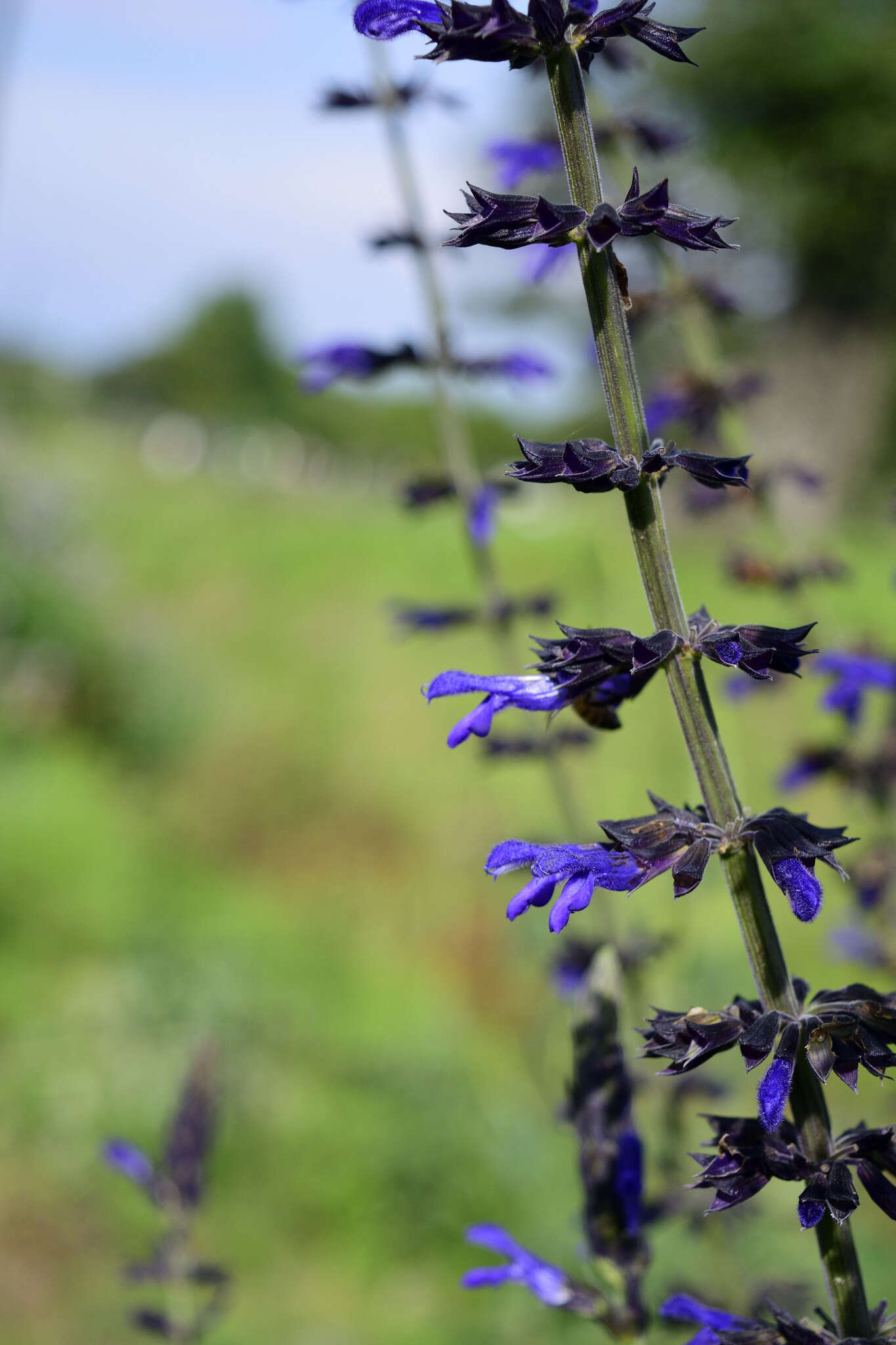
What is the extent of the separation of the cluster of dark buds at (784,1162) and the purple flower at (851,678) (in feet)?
3.15

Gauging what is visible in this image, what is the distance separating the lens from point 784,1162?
659 mm

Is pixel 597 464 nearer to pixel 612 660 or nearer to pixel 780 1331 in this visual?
pixel 612 660

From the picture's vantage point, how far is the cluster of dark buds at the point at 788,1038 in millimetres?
619

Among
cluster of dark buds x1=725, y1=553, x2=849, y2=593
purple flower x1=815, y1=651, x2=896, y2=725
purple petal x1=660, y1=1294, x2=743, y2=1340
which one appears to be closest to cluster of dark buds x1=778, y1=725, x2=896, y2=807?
purple flower x1=815, y1=651, x2=896, y2=725

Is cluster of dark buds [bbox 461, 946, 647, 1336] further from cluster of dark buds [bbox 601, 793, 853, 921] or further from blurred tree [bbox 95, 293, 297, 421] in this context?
blurred tree [bbox 95, 293, 297, 421]

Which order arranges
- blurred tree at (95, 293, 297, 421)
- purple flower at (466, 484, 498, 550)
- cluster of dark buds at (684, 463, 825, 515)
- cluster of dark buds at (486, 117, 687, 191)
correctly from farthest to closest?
→ blurred tree at (95, 293, 297, 421) → cluster of dark buds at (684, 463, 825, 515) → purple flower at (466, 484, 498, 550) → cluster of dark buds at (486, 117, 687, 191)

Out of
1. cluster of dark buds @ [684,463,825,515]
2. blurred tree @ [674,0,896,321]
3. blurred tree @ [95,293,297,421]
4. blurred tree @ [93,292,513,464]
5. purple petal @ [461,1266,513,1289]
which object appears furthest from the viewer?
blurred tree @ [95,293,297,421]

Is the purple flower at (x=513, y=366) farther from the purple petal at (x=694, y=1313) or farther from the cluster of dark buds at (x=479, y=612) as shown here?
the purple petal at (x=694, y=1313)

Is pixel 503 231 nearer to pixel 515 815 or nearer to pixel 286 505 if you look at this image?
pixel 515 815

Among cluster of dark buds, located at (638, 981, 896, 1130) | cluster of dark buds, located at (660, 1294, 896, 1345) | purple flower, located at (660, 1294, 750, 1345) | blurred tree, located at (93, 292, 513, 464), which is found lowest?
cluster of dark buds, located at (660, 1294, 896, 1345)

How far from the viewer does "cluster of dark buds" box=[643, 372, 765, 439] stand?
2.03m

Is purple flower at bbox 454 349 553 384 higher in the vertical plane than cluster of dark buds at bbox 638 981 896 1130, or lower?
higher

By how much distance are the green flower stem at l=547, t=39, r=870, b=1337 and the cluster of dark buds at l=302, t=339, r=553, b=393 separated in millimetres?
1248

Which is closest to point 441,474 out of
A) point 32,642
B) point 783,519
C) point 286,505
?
point 783,519
